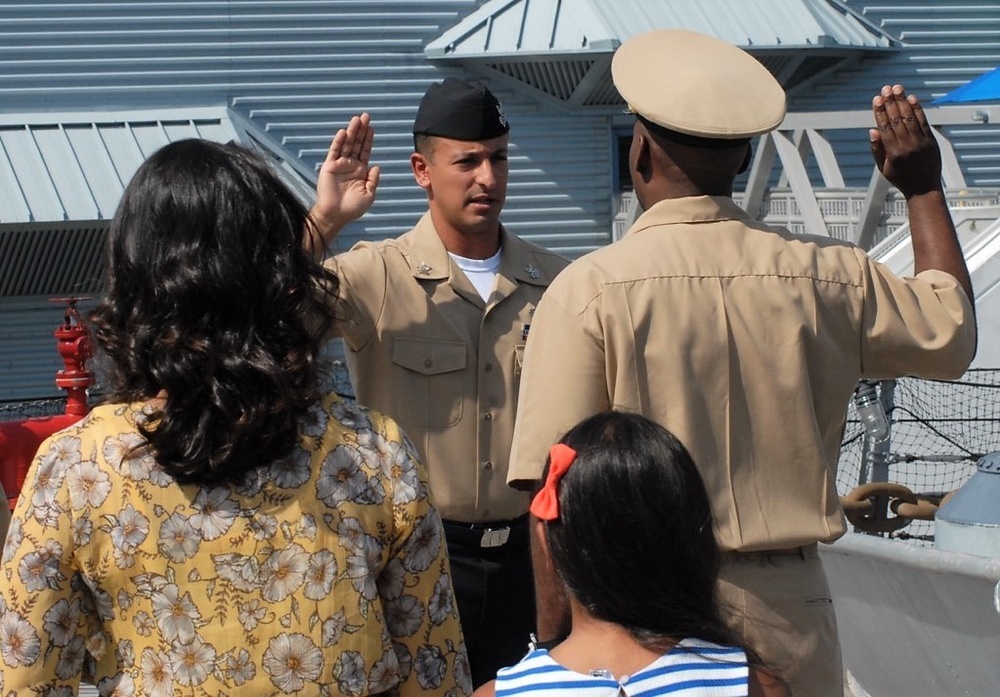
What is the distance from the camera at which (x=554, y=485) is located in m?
1.92

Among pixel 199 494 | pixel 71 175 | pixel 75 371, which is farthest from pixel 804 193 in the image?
pixel 199 494

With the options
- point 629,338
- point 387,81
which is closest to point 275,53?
point 387,81

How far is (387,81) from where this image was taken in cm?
1680

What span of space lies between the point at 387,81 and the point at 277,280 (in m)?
15.2

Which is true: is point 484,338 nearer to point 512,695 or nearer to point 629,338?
point 629,338

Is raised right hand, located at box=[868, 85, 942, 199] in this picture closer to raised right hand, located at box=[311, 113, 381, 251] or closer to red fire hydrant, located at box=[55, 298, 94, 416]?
raised right hand, located at box=[311, 113, 381, 251]

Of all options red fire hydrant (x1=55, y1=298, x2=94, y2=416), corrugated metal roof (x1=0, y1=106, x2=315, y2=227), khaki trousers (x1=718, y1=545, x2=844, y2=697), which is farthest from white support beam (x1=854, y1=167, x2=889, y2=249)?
khaki trousers (x1=718, y1=545, x2=844, y2=697)

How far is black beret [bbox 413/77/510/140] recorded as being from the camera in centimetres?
373

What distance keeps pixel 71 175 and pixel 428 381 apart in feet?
40.6

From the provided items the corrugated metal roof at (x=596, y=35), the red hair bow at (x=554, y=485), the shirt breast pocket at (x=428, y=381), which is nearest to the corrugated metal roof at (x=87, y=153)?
the corrugated metal roof at (x=596, y=35)

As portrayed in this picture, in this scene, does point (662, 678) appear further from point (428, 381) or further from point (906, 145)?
point (428, 381)

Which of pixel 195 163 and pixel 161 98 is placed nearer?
pixel 195 163

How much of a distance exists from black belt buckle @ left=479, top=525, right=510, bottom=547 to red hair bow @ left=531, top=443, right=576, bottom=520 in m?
1.46

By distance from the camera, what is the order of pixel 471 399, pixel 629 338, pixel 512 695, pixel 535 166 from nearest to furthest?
pixel 512 695 → pixel 629 338 → pixel 471 399 → pixel 535 166
